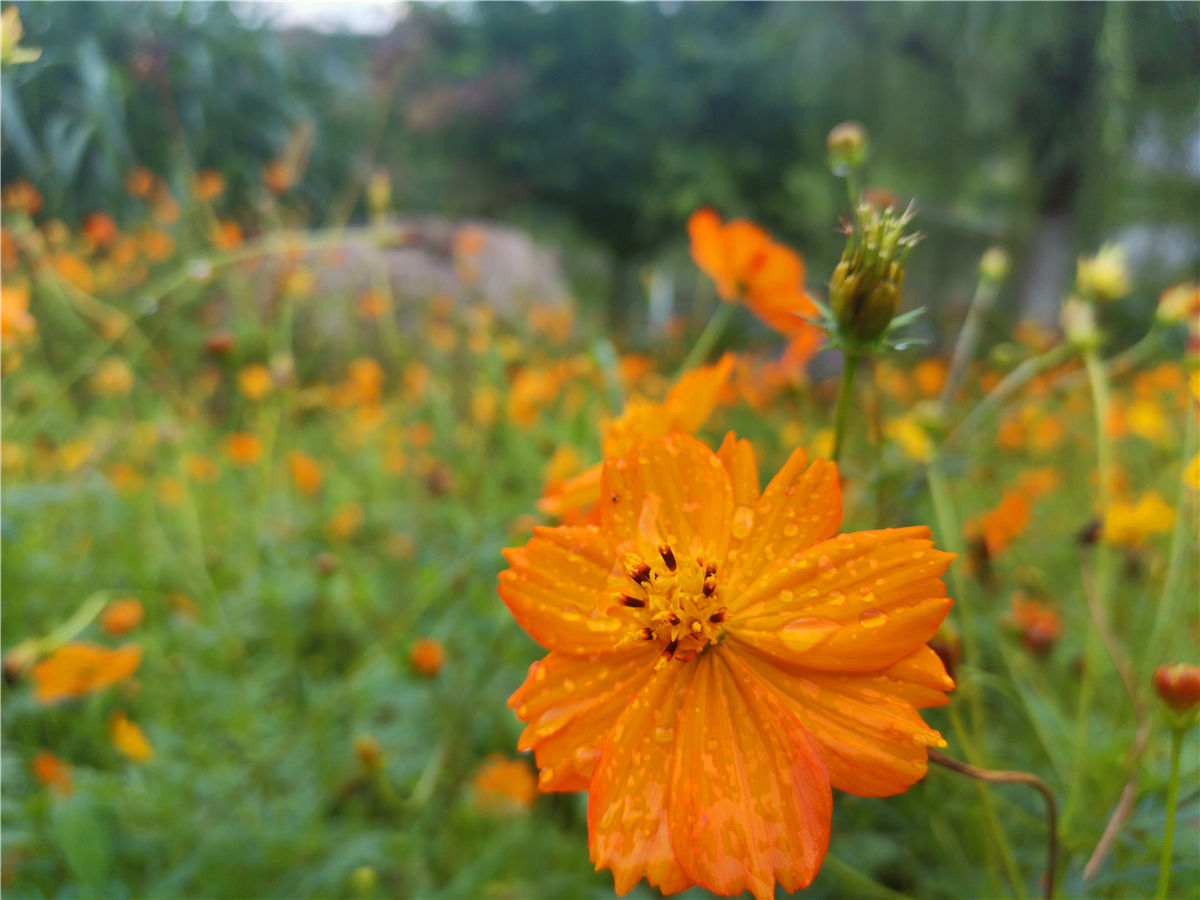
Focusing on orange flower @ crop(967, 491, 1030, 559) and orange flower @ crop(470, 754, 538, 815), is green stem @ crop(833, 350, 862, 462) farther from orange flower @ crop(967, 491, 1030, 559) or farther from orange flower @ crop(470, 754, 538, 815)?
orange flower @ crop(470, 754, 538, 815)

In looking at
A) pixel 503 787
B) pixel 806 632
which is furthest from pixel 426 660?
pixel 806 632

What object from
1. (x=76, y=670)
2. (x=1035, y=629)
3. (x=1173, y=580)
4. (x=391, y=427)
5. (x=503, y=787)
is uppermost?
(x=1173, y=580)

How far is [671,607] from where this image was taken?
0.88ft

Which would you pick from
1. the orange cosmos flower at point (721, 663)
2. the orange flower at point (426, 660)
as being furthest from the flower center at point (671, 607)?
the orange flower at point (426, 660)

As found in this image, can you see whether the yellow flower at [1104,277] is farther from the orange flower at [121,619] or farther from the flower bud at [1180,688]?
the orange flower at [121,619]

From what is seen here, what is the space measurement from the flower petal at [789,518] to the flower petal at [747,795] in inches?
1.6

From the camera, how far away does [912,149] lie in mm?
3303

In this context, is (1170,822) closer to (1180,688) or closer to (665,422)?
(1180,688)

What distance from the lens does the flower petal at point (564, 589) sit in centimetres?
26

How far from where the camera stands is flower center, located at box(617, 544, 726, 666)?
0.88ft

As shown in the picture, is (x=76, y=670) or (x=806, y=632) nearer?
(x=806, y=632)

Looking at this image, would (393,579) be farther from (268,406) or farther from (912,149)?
(912,149)

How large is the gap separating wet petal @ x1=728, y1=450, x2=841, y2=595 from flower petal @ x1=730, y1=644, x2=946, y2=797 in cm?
4

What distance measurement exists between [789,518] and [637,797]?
11 cm
